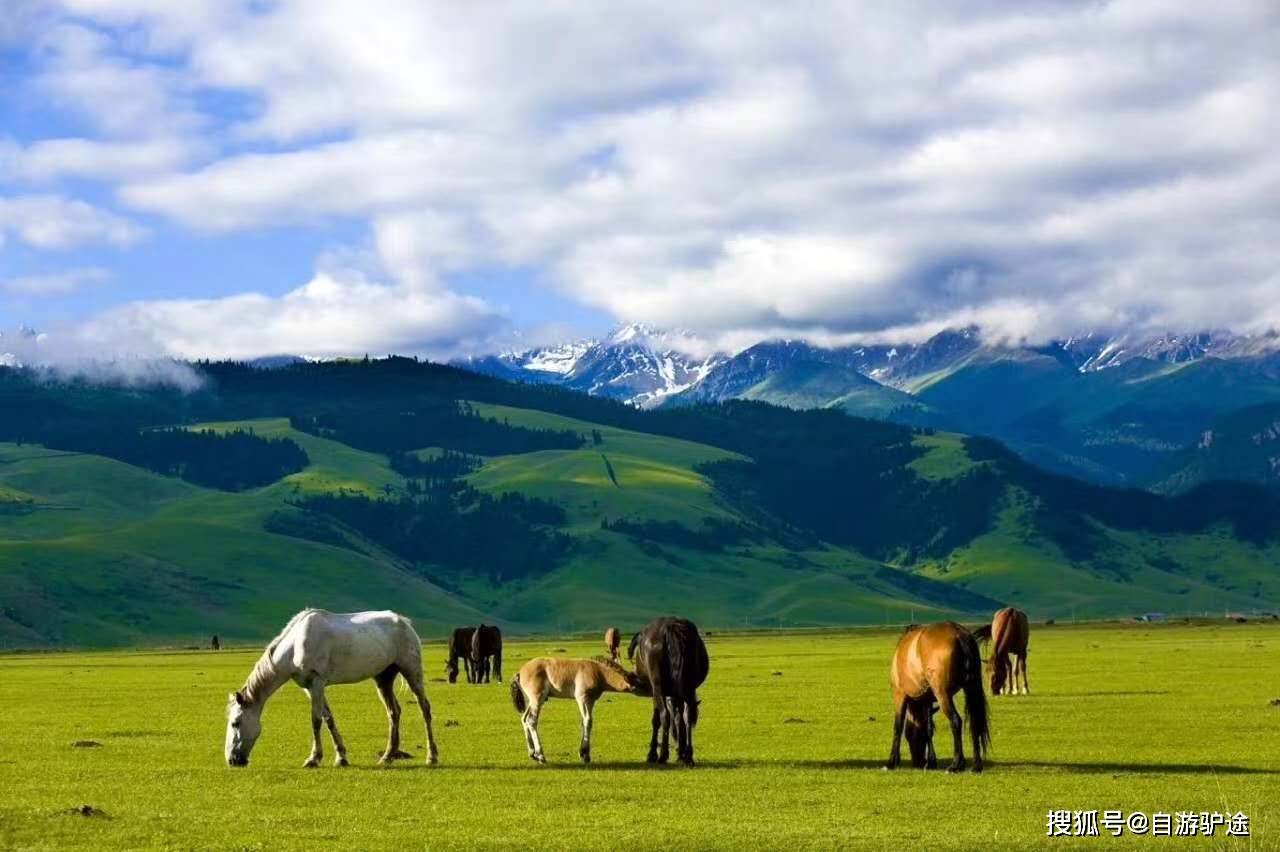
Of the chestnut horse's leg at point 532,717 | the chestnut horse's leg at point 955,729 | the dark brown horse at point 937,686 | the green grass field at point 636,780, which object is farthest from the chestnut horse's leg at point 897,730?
the chestnut horse's leg at point 532,717

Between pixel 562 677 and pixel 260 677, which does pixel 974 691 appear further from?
pixel 260 677

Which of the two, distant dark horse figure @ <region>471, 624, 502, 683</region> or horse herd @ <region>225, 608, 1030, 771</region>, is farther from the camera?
distant dark horse figure @ <region>471, 624, 502, 683</region>

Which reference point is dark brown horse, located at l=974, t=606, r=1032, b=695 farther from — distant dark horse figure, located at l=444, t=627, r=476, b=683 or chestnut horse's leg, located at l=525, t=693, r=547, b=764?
distant dark horse figure, located at l=444, t=627, r=476, b=683

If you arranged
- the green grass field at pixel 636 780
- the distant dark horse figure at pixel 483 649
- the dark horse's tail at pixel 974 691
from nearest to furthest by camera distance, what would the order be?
the green grass field at pixel 636 780 < the dark horse's tail at pixel 974 691 < the distant dark horse figure at pixel 483 649

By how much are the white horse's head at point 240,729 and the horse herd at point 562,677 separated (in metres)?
Result: 0.02

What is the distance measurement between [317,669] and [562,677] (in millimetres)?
5409

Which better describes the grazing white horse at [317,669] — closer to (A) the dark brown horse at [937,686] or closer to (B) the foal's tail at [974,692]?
(A) the dark brown horse at [937,686]

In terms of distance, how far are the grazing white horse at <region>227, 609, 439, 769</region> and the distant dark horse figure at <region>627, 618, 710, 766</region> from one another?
5.05 meters

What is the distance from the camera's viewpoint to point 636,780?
1198 inches

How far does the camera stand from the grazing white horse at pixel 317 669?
33438 millimetres

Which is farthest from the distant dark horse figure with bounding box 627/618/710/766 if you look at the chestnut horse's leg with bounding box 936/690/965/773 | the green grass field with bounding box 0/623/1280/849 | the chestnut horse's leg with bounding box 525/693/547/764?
the chestnut horse's leg with bounding box 936/690/965/773

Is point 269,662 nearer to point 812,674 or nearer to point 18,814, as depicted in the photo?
point 18,814

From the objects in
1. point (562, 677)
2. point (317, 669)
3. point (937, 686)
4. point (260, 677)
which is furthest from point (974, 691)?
point (260, 677)

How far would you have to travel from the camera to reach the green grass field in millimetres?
23781
